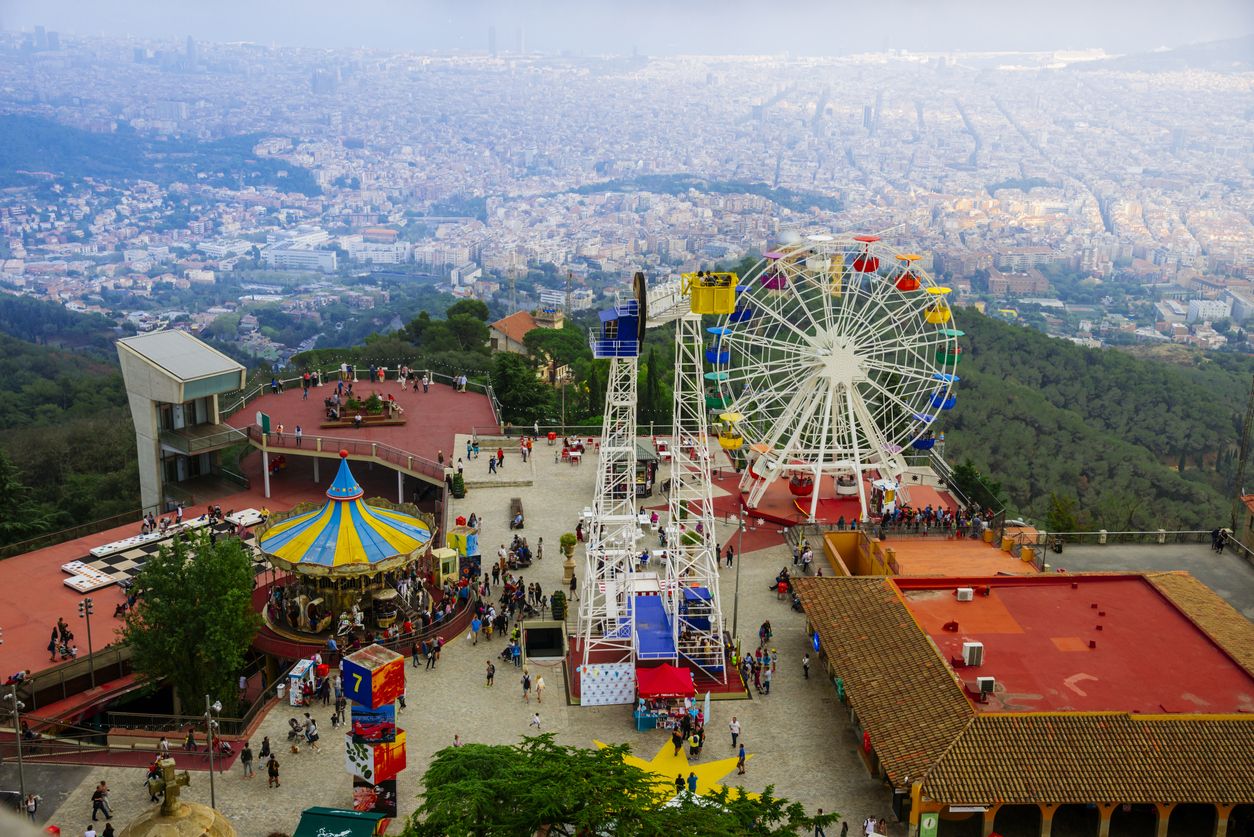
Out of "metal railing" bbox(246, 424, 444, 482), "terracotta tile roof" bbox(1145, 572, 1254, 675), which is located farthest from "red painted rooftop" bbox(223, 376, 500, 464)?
"terracotta tile roof" bbox(1145, 572, 1254, 675)

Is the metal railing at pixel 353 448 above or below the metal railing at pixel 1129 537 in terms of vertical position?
above

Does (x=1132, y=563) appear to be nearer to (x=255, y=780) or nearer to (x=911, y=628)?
(x=911, y=628)

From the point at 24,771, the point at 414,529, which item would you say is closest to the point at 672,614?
the point at 414,529

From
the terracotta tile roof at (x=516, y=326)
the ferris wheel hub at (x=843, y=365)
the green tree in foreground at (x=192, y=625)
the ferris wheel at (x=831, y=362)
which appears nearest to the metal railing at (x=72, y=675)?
the green tree in foreground at (x=192, y=625)

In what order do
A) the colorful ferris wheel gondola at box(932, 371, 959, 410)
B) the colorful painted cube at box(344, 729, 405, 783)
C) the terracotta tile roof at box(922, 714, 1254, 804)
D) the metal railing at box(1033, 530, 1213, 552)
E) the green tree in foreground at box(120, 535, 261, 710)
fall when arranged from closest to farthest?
1. the terracotta tile roof at box(922, 714, 1254, 804)
2. the colorful painted cube at box(344, 729, 405, 783)
3. the green tree in foreground at box(120, 535, 261, 710)
4. the metal railing at box(1033, 530, 1213, 552)
5. the colorful ferris wheel gondola at box(932, 371, 959, 410)

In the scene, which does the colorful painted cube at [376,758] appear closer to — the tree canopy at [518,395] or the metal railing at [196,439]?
the metal railing at [196,439]

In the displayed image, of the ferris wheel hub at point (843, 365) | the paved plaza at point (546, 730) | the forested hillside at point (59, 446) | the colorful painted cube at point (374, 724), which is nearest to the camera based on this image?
the colorful painted cube at point (374, 724)

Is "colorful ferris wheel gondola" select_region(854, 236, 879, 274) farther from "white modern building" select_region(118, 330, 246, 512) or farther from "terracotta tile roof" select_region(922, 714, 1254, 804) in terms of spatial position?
"white modern building" select_region(118, 330, 246, 512)
